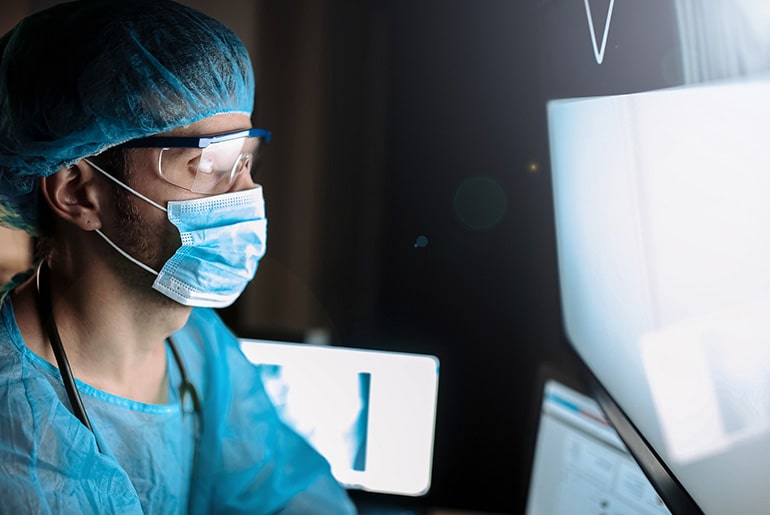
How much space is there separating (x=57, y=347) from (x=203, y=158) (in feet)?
0.92

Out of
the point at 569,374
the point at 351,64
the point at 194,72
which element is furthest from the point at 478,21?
the point at 569,374

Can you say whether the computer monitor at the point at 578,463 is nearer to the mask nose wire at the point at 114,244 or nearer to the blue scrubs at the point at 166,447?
the blue scrubs at the point at 166,447

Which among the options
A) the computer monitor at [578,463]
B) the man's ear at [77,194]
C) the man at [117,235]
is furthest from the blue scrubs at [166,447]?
the computer monitor at [578,463]

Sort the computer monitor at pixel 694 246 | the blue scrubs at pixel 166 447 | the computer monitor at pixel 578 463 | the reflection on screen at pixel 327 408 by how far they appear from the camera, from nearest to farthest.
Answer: the computer monitor at pixel 694 246 → the blue scrubs at pixel 166 447 → the computer monitor at pixel 578 463 → the reflection on screen at pixel 327 408

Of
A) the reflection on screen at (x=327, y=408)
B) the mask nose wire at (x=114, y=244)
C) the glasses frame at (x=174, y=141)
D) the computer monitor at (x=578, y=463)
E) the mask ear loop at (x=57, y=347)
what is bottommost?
the computer monitor at (x=578, y=463)

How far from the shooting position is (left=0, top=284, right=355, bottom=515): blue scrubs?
656 mm

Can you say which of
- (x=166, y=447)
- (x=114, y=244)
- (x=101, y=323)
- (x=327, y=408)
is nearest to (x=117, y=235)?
(x=114, y=244)

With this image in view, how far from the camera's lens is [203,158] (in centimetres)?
76

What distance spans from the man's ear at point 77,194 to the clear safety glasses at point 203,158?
7 centimetres

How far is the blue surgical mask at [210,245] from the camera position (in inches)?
30.4

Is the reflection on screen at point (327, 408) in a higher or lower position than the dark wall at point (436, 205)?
lower

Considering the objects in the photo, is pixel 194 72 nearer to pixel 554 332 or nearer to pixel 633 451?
pixel 633 451

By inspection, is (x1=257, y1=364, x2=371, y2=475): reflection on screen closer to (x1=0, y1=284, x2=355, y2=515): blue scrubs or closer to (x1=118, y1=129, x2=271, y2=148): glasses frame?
(x1=0, y1=284, x2=355, y2=515): blue scrubs

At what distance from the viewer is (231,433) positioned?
961 mm
